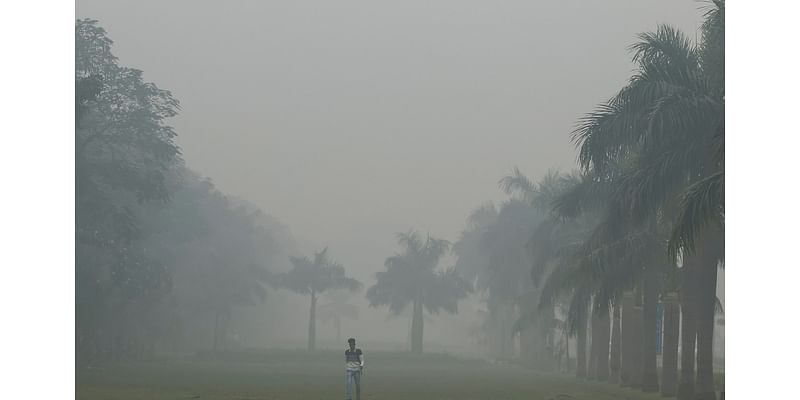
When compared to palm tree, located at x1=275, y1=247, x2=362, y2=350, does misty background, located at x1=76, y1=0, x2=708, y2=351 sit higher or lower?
higher

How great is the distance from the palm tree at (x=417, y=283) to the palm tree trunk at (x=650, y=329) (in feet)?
79.8

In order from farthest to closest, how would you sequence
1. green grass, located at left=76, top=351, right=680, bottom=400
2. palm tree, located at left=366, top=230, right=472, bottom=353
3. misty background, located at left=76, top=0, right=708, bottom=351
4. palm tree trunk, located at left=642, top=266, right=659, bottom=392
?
palm tree, located at left=366, top=230, right=472, bottom=353 < misty background, located at left=76, top=0, right=708, bottom=351 < palm tree trunk, located at left=642, top=266, right=659, bottom=392 < green grass, located at left=76, top=351, right=680, bottom=400

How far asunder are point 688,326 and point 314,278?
132 ft

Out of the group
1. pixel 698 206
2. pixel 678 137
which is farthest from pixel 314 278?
pixel 698 206

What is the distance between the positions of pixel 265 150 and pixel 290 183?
7.67ft

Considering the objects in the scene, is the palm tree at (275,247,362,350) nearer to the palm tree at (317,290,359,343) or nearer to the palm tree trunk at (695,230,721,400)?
the palm tree at (317,290,359,343)

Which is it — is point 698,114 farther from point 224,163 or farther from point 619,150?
point 224,163

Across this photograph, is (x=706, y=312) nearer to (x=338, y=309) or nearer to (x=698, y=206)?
(x=698, y=206)

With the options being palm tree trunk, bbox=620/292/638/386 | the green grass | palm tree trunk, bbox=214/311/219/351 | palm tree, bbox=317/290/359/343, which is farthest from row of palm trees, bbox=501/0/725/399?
palm tree, bbox=317/290/359/343

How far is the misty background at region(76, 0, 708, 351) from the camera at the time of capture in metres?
55.8

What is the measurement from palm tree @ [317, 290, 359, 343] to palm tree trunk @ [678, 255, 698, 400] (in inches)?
2069

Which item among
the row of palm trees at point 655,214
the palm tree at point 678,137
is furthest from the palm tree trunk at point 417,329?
the palm tree at point 678,137

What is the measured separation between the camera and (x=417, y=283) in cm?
7619

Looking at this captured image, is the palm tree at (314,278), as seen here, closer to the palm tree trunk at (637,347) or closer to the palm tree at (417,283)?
the palm tree at (417,283)
